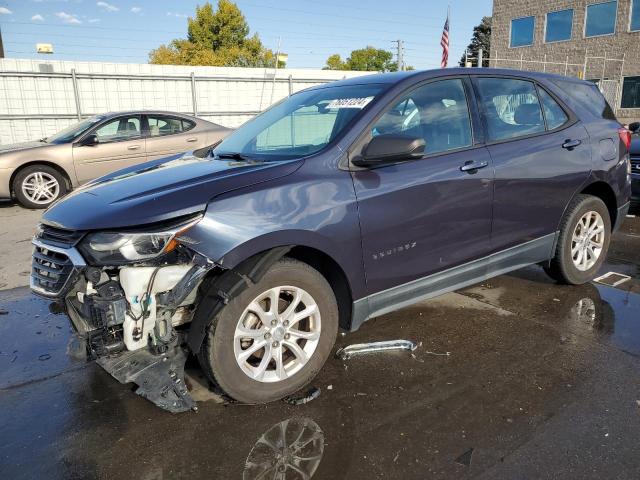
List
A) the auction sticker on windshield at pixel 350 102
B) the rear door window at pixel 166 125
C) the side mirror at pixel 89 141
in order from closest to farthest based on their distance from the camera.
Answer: the auction sticker on windshield at pixel 350 102, the side mirror at pixel 89 141, the rear door window at pixel 166 125

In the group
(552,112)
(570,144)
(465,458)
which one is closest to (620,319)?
(570,144)

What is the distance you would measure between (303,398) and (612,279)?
11.2 ft

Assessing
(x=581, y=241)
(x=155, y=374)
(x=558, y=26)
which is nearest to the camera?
(x=155, y=374)

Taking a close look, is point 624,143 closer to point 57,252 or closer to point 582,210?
point 582,210

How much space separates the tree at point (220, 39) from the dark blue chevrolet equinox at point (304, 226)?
48995 millimetres

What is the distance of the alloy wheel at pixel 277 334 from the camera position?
267cm

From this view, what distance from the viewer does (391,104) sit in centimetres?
317

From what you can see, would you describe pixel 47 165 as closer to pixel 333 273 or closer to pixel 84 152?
pixel 84 152

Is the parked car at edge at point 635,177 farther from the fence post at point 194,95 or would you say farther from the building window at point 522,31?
the building window at point 522,31

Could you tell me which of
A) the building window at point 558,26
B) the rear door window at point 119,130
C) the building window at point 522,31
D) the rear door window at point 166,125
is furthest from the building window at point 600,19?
the rear door window at point 119,130

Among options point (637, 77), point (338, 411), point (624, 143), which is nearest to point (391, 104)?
point (338, 411)

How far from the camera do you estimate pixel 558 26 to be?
93.3 ft

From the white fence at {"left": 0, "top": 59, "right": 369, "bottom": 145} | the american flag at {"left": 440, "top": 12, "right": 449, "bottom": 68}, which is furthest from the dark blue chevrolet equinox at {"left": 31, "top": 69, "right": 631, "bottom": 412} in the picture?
the american flag at {"left": 440, "top": 12, "right": 449, "bottom": 68}

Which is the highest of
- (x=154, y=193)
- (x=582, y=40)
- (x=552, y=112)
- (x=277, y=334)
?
(x=582, y=40)
